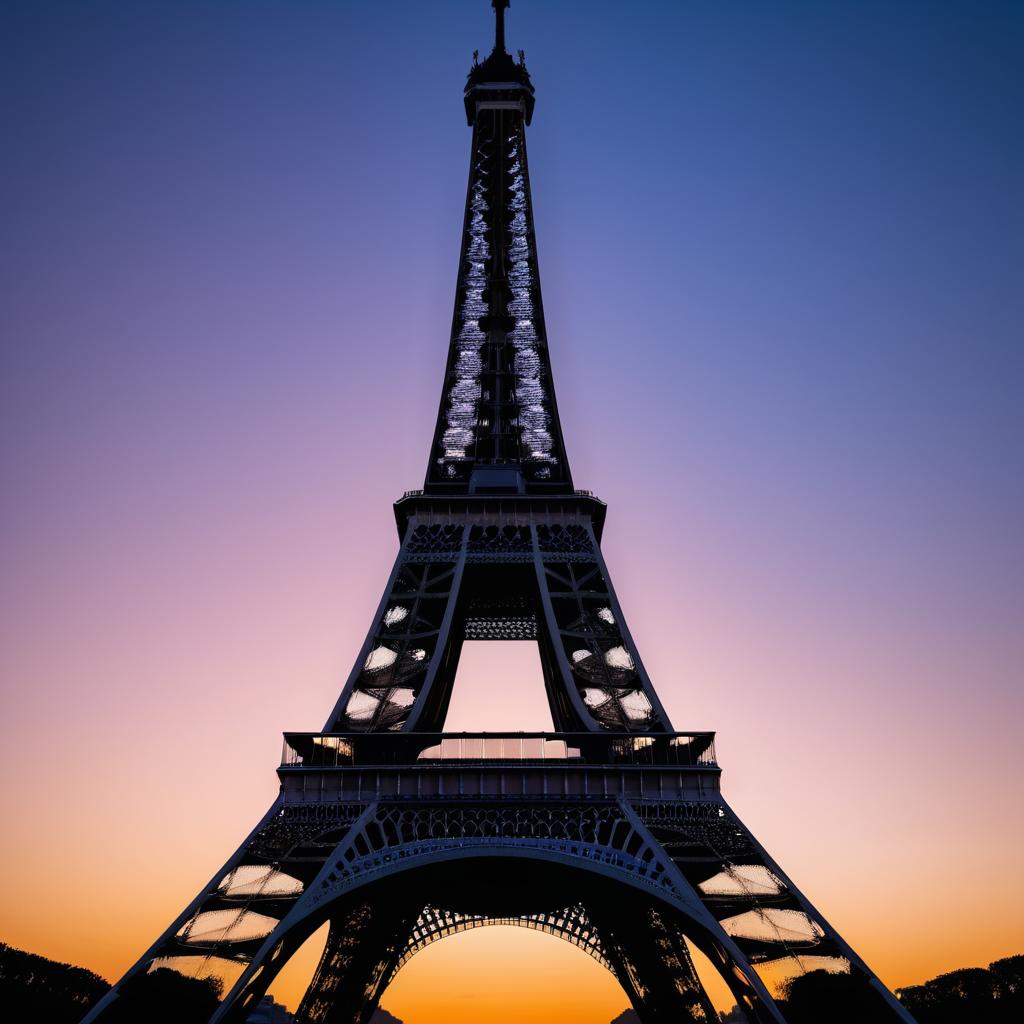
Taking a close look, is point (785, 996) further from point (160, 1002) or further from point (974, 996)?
point (974, 996)

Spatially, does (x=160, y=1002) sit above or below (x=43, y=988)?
below

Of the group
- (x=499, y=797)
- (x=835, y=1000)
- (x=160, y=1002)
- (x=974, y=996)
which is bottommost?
(x=835, y=1000)

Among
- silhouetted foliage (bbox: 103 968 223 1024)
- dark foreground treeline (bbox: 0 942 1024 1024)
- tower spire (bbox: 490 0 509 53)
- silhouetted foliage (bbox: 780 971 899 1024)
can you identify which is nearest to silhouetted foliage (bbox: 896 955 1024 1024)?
dark foreground treeline (bbox: 0 942 1024 1024)

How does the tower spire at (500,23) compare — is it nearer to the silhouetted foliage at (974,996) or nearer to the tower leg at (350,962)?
the tower leg at (350,962)

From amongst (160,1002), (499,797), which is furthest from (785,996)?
(160,1002)

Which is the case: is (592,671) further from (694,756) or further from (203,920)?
(203,920)

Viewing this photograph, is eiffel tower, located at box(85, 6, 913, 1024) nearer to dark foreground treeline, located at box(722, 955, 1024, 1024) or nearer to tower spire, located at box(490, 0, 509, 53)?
dark foreground treeline, located at box(722, 955, 1024, 1024)
